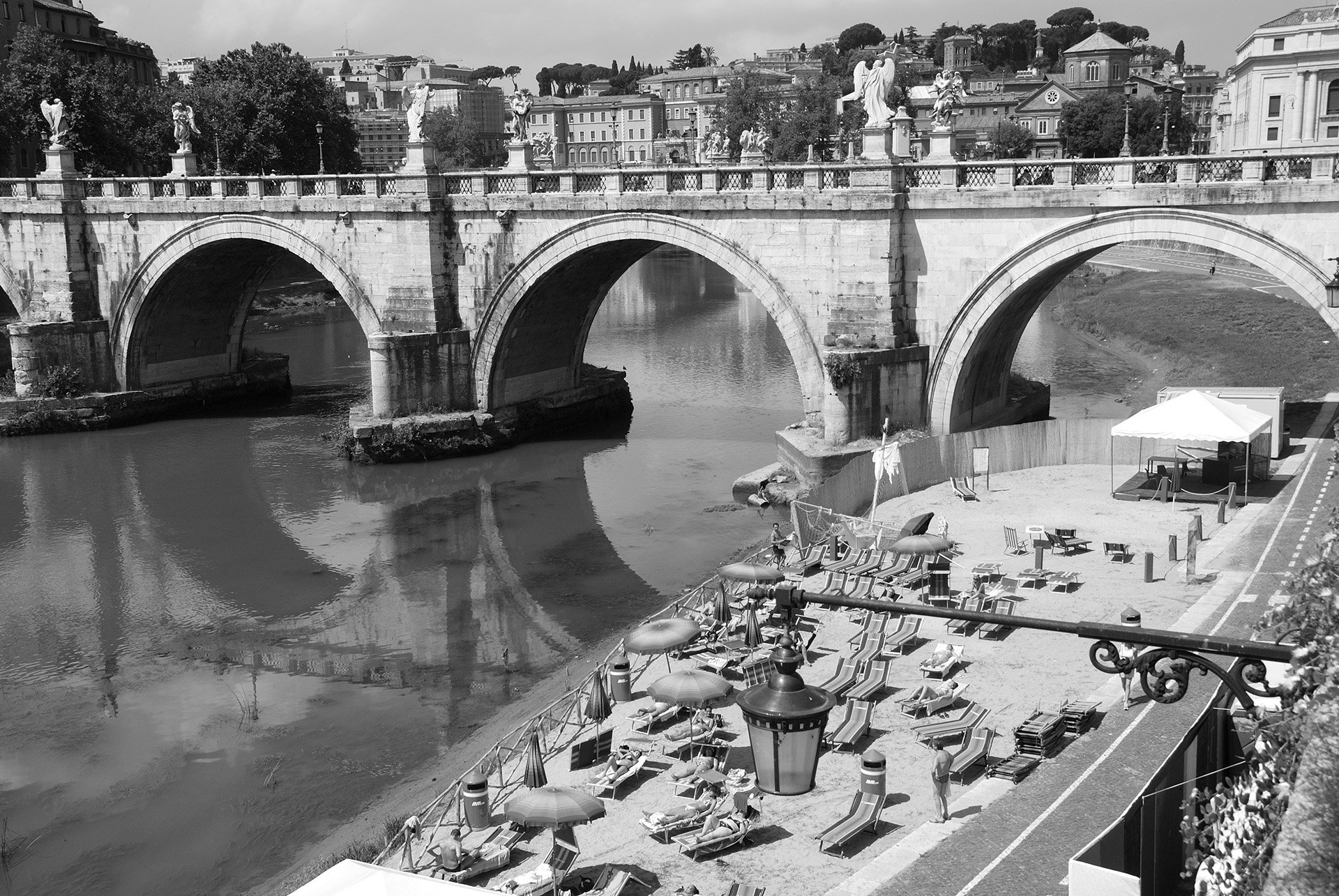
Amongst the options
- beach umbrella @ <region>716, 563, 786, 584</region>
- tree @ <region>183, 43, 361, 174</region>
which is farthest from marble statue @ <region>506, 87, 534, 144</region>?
tree @ <region>183, 43, 361, 174</region>

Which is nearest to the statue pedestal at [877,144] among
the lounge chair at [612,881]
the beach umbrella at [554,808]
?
the beach umbrella at [554,808]

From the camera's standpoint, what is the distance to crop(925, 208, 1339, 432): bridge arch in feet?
84.6

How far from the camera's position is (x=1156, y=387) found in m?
42.5

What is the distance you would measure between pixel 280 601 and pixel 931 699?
48.2 ft

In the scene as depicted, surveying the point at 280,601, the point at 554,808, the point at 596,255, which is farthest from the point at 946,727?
the point at 596,255

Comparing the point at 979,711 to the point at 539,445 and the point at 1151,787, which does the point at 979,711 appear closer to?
the point at 1151,787

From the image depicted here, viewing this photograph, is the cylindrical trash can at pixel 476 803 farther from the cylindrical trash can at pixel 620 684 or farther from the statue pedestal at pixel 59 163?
the statue pedestal at pixel 59 163

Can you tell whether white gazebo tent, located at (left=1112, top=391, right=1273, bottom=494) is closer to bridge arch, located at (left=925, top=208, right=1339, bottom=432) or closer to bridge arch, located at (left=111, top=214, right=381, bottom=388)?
bridge arch, located at (left=925, top=208, right=1339, bottom=432)

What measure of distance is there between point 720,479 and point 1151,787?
23.1 meters

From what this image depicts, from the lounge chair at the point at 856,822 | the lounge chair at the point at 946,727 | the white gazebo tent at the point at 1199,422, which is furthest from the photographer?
the white gazebo tent at the point at 1199,422

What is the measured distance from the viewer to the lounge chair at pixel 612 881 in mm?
12727

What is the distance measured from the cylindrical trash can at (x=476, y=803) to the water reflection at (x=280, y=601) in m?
3.21

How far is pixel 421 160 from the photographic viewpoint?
36562mm

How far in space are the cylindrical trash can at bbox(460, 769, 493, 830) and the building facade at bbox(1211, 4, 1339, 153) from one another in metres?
61.6
